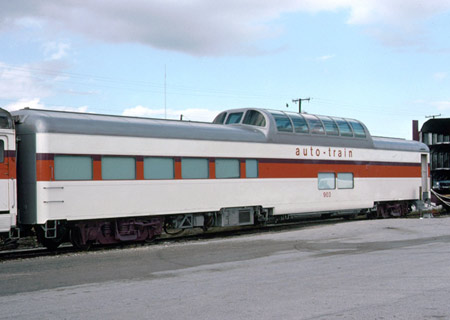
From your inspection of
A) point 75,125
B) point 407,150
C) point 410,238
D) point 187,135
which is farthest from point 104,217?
point 407,150

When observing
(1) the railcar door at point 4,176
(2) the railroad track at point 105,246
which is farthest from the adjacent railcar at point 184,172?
(1) the railcar door at point 4,176

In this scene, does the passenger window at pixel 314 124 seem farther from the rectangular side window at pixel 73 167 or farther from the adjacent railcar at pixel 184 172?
the rectangular side window at pixel 73 167

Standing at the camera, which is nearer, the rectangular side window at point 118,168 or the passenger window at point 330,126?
the rectangular side window at point 118,168

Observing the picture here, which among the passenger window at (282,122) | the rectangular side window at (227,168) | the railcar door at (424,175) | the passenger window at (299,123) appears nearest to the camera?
the rectangular side window at (227,168)

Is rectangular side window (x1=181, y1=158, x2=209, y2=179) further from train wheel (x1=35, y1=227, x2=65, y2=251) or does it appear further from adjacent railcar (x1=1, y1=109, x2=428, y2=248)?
train wheel (x1=35, y1=227, x2=65, y2=251)

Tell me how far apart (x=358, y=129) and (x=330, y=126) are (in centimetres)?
190

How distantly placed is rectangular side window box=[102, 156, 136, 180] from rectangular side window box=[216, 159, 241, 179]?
119 inches

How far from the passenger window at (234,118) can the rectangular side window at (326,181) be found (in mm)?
3557

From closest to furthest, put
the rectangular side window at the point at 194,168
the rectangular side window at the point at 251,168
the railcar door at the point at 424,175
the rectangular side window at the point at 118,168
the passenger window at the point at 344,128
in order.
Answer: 1. the rectangular side window at the point at 118,168
2. the rectangular side window at the point at 194,168
3. the rectangular side window at the point at 251,168
4. the passenger window at the point at 344,128
5. the railcar door at the point at 424,175

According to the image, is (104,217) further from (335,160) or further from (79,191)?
(335,160)

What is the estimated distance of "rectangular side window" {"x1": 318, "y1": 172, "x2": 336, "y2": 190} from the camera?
20359 mm

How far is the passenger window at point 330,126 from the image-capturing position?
20.9m

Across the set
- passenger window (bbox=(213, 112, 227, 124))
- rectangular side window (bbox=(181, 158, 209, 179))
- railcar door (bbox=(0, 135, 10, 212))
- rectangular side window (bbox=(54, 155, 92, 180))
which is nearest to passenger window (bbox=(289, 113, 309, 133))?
passenger window (bbox=(213, 112, 227, 124))

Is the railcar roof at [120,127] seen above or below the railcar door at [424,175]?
above
